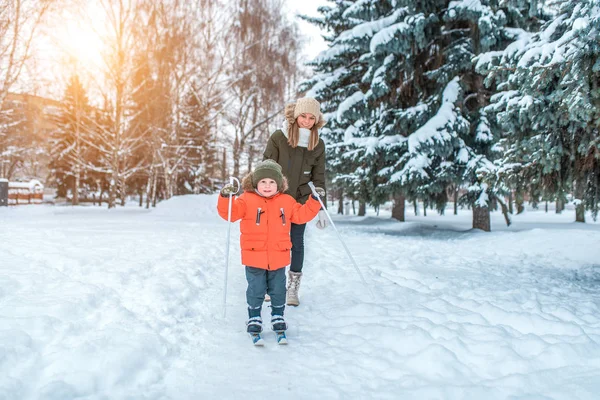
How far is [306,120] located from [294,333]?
72.3 inches

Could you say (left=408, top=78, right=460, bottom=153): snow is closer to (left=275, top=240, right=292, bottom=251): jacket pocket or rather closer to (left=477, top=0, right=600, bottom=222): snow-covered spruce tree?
(left=477, top=0, right=600, bottom=222): snow-covered spruce tree

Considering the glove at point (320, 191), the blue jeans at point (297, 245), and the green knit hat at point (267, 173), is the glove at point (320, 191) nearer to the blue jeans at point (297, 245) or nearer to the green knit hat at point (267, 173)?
the blue jeans at point (297, 245)

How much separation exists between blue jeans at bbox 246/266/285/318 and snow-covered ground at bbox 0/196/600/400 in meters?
0.23

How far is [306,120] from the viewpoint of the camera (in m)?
3.49

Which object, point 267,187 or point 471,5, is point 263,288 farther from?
point 471,5

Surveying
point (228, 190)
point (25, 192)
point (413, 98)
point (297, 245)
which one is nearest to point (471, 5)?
point (413, 98)

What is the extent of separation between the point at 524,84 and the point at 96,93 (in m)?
16.3

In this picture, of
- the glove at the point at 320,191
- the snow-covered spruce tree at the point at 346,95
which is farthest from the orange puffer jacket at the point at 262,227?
the snow-covered spruce tree at the point at 346,95

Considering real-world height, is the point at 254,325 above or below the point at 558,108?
below

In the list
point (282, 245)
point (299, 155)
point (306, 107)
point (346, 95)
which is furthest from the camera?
point (346, 95)

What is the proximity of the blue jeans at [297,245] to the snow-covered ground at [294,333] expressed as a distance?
40 cm

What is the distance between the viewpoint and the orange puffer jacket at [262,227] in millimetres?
2830

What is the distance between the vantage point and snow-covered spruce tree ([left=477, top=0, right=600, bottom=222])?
3815 mm

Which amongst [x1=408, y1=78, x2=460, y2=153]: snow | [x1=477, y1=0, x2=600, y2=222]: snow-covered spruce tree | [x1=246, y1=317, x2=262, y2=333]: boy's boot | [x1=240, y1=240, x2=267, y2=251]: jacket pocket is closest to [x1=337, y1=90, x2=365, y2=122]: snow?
[x1=408, y1=78, x2=460, y2=153]: snow
